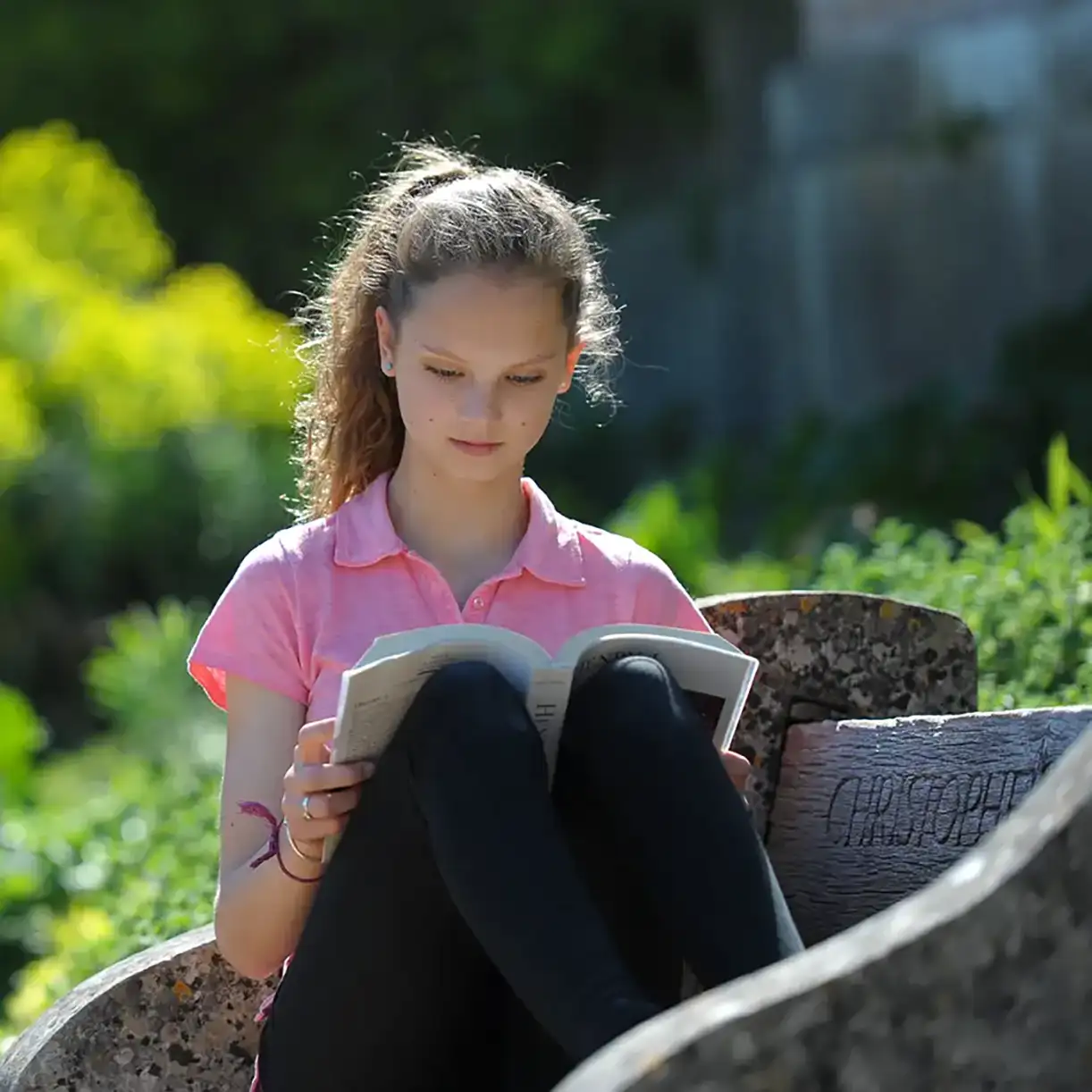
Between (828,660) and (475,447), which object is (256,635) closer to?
(475,447)

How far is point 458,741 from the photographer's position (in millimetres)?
1690

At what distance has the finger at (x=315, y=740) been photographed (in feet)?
5.88

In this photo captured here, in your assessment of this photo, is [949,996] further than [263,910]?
No

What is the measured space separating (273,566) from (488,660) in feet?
1.25

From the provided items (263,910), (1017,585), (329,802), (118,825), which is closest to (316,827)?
(329,802)

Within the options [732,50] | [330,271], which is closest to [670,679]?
[330,271]

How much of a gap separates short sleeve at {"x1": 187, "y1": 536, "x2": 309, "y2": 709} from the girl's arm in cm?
2

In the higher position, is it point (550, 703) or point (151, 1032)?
point (550, 703)

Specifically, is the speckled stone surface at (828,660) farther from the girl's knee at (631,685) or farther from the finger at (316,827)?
the finger at (316,827)

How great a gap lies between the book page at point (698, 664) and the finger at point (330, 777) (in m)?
0.21

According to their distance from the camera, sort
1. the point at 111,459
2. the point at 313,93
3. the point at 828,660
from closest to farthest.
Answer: the point at 828,660, the point at 111,459, the point at 313,93

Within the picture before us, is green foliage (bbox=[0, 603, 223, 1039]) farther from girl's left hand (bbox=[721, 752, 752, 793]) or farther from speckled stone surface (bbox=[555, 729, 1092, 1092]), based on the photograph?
speckled stone surface (bbox=[555, 729, 1092, 1092])

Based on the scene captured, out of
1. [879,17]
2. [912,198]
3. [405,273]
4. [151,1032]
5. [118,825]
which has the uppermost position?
[879,17]

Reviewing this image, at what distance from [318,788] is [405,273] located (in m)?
0.60
